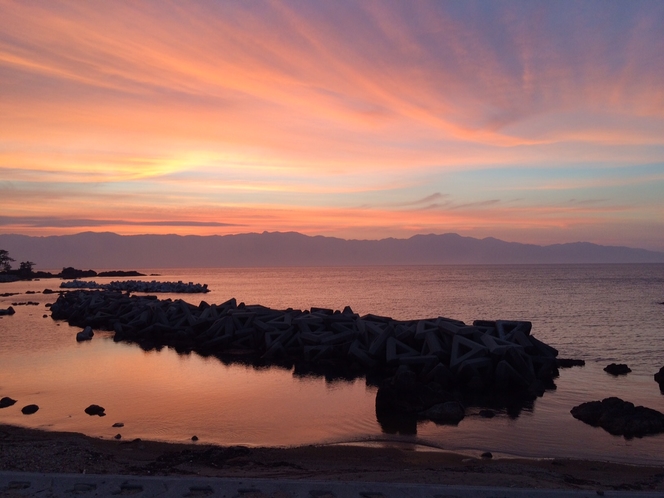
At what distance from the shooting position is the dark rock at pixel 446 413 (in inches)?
448

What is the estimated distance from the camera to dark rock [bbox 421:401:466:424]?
1138 cm

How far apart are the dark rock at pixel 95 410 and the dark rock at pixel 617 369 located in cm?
1428

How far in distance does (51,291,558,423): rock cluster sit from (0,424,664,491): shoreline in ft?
9.43

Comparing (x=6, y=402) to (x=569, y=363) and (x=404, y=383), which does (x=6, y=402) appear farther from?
(x=569, y=363)

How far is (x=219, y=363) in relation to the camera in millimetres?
18609

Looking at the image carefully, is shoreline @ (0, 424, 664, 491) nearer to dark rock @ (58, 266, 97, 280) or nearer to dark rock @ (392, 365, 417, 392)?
dark rock @ (392, 365, 417, 392)

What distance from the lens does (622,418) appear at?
1077 centimetres

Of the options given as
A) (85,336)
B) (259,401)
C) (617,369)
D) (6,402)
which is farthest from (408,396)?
(85,336)

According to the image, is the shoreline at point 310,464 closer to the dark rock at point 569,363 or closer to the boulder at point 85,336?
the dark rock at point 569,363

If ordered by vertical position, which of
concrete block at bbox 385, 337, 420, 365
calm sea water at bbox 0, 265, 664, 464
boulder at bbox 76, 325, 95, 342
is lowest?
boulder at bbox 76, 325, 95, 342

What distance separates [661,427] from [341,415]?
6.30 metres

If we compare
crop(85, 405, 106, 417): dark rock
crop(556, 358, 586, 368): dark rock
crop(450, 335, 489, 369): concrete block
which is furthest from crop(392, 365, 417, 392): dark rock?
crop(556, 358, 586, 368): dark rock

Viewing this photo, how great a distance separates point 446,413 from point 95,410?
7292mm

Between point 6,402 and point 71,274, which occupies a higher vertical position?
point 6,402
